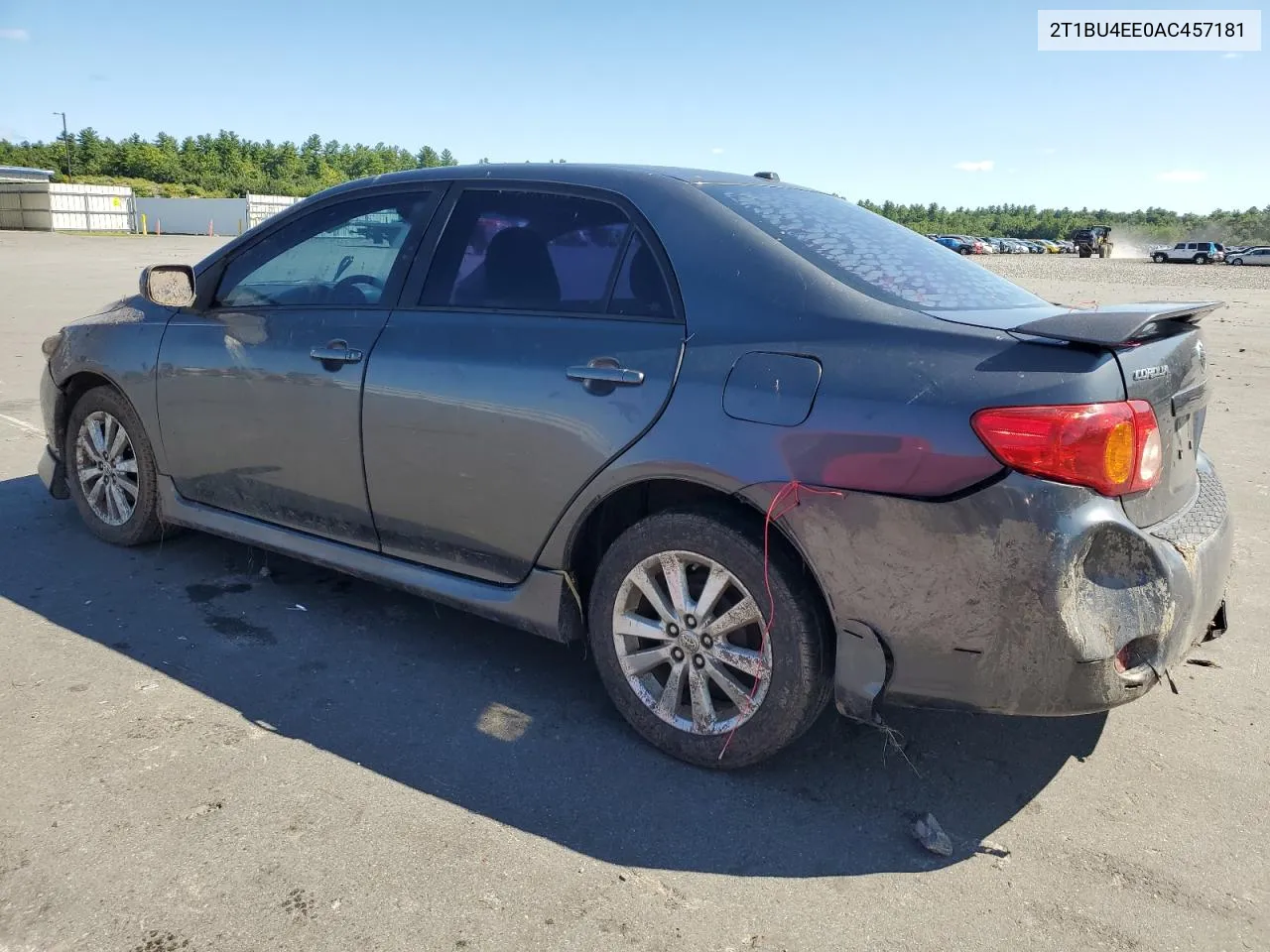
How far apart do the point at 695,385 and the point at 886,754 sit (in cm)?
131

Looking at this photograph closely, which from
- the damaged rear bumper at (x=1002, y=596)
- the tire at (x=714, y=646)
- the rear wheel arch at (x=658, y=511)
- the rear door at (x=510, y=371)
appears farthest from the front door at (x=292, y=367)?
the damaged rear bumper at (x=1002, y=596)

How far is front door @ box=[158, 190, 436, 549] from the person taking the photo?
371 cm

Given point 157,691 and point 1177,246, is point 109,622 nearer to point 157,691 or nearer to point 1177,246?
point 157,691

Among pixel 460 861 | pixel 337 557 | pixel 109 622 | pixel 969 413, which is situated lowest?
pixel 460 861

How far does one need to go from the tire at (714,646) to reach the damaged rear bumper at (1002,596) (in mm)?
113

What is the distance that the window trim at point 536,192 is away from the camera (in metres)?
3.11

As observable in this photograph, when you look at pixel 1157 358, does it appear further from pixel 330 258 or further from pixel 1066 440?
pixel 330 258

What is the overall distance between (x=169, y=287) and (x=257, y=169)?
10693 cm

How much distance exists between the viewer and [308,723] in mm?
3240

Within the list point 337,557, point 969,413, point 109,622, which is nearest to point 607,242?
point 969,413

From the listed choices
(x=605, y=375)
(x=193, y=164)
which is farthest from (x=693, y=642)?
(x=193, y=164)

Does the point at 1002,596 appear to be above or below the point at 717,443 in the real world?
below

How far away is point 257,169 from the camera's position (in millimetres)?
100812

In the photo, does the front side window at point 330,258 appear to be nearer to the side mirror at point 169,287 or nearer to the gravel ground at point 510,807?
the side mirror at point 169,287
